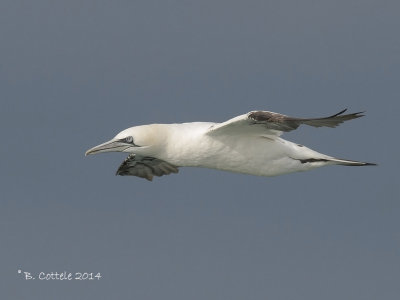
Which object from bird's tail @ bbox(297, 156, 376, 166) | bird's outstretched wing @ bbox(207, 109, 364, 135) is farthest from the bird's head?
bird's tail @ bbox(297, 156, 376, 166)

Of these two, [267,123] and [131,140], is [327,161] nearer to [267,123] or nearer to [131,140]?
[267,123]

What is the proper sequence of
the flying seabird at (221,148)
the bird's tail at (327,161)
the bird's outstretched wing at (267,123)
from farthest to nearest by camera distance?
the bird's tail at (327,161) → the flying seabird at (221,148) → the bird's outstretched wing at (267,123)

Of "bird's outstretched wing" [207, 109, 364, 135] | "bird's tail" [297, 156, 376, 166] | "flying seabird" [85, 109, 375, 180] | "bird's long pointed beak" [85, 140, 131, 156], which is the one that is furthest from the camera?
"bird's tail" [297, 156, 376, 166]

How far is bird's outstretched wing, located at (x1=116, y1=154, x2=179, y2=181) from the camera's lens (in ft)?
80.6

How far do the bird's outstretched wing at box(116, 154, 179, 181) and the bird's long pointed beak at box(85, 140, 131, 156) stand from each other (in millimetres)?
2790

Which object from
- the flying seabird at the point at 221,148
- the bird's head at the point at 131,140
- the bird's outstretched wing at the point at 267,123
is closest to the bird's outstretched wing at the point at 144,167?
the flying seabird at the point at 221,148

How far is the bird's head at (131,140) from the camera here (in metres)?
21.6

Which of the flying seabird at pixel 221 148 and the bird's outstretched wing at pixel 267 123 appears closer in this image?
the bird's outstretched wing at pixel 267 123

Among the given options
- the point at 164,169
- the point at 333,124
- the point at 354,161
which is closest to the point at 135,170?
the point at 164,169

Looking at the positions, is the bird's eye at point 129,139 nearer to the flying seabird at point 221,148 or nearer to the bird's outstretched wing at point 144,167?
the flying seabird at point 221,148

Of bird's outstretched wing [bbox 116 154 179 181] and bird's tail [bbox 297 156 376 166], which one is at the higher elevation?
bird's outstretched wing [bbox 116 154 179 181]

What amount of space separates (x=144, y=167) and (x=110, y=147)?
3365 mm

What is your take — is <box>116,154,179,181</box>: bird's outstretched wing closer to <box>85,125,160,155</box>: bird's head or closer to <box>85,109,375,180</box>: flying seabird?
<box>85,109,375,180</box>: flying seabird

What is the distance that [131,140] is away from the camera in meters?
21.6
